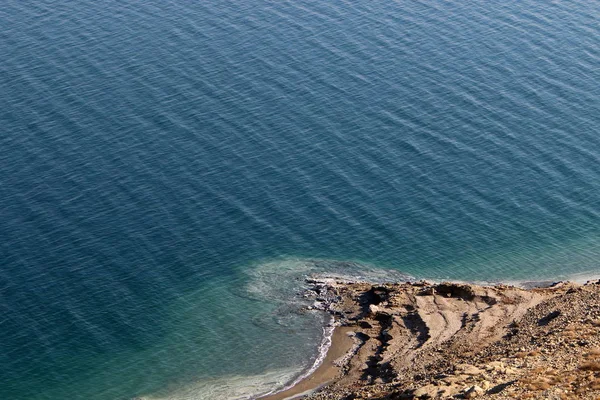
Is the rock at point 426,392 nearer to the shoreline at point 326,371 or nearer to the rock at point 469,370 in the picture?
the rock at point 469,370

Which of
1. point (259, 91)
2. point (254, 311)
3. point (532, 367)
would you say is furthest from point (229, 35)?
point (532, 367)

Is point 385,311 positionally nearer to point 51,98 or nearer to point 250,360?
point 250,360

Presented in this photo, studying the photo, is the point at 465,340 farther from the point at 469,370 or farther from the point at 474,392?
the point at 474,392

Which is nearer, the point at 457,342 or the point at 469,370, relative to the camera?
the point at 469,370

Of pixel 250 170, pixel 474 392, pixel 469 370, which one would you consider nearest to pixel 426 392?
pixel 474 392

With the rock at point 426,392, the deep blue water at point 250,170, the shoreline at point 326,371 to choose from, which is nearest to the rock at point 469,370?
the rock at point 426,392

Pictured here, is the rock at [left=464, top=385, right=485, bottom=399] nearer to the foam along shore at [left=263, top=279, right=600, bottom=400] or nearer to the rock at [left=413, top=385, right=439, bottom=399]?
the foam along shore at [left=263, top=279, right=600, bottom=400]

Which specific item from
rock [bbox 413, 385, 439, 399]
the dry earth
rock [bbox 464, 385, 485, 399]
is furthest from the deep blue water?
rock [bbox 464, 385, 485, 399]
